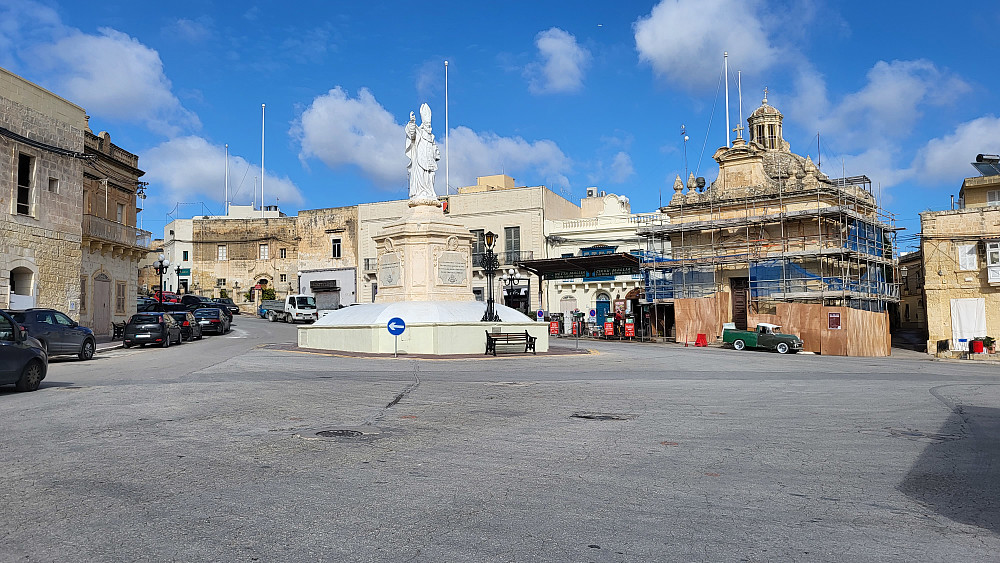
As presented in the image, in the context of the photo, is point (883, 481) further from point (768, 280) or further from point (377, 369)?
point (768, 280)

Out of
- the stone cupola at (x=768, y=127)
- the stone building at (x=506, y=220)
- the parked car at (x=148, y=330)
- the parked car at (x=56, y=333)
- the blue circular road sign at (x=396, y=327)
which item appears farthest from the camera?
the stone building at (x=506, y=220)

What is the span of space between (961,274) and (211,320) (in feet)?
118

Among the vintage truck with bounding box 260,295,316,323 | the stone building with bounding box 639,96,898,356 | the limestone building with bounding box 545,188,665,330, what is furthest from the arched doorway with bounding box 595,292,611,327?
the vintage truck with bounding box 260,295,316,323

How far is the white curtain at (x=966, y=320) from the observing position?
1331 inches

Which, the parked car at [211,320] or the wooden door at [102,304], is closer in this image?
the wooden door at [102,304]

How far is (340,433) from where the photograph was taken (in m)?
8.54

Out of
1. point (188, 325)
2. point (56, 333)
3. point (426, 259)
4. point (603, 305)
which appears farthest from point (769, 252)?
point (56, 333)

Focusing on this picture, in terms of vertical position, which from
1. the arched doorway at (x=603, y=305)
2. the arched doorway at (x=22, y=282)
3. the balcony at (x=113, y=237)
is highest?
the balcony at (x=113, y=237)

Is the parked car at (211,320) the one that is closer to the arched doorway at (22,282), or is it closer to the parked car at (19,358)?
the arched doorway at (22,282)

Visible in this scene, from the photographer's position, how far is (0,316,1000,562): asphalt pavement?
4.64 metres

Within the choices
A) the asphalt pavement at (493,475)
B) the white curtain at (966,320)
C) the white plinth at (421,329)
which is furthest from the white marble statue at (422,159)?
the white curtain at (966,320)

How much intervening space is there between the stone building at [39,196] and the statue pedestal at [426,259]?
13.2 metres

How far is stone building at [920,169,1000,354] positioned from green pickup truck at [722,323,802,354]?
26.5 feet

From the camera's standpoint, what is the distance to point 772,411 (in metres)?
10.9
